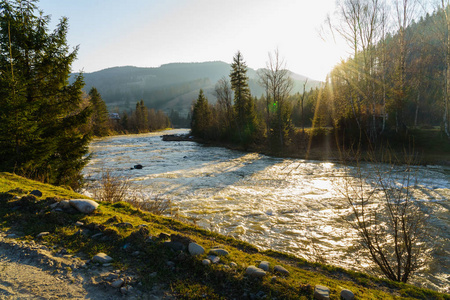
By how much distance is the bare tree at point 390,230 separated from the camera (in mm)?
4023

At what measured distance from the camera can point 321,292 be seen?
278 centimetres

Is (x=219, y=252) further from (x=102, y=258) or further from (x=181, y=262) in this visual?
(x=102, y=258)

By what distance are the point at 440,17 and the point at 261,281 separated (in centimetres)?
2732

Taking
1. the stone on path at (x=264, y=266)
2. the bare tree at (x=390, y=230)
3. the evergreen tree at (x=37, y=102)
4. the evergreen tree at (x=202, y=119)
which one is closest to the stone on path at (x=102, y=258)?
the stone on path at (x=264, y=266)

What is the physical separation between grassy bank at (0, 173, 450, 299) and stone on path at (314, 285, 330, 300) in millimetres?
77

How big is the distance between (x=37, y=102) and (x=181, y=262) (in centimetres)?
899

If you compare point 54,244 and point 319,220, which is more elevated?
point 54,244

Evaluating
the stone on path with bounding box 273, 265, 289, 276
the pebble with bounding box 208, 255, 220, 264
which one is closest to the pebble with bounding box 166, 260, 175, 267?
the pebble with bounding box 208, 255, 220, 264

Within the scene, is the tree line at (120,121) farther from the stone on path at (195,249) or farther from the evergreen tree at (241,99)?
the stone on path at (195,249)

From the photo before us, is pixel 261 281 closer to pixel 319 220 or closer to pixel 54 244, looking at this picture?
pixel 54 244

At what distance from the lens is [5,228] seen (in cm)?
402

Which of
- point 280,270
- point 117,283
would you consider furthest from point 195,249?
point 280,270

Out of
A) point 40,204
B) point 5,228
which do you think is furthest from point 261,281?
point 40,204

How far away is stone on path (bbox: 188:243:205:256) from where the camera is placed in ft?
11.7
